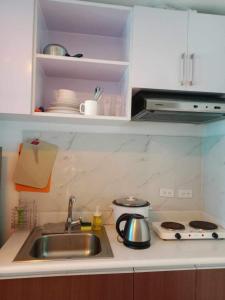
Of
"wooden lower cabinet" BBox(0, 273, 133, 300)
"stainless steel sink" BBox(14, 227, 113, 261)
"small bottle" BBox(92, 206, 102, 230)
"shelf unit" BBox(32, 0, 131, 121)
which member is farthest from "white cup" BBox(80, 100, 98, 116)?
"wooden lower cabinet" BBox(0, 273, 133, 300)

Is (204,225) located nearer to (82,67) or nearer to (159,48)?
(159,48)

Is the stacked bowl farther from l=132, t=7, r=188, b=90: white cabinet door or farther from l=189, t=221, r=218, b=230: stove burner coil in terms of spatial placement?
l=189, t=221, r=218, b=230: stove burner coil

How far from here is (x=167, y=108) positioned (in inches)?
53.3

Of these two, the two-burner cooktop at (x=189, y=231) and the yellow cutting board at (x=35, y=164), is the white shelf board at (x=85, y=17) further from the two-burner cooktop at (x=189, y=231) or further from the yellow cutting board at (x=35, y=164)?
the two-burner cooktop at (x=189, y=231)

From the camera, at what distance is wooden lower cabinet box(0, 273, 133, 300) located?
1123 mm

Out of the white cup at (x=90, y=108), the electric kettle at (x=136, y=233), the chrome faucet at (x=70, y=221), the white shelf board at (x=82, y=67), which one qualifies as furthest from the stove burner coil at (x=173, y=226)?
the white shelf board at (x=82, y=67)

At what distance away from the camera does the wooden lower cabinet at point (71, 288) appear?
3.68ft

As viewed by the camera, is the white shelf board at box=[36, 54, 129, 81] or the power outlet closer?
the white shelf board at box=[36, 54, 129, 81]

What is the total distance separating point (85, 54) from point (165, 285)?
1582mm

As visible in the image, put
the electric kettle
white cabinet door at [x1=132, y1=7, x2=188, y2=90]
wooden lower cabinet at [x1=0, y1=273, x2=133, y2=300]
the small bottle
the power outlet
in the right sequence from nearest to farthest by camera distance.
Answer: wooden lower cabinet at [x1=0, y1=273, x2=133, y2=300]
the electric kettle
white cabinet door at [x1=132, y1=7, x2=188, y2=90]
the small bottle
the power outlet

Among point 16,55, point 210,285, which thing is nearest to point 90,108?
point 16,55

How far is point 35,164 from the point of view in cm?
169

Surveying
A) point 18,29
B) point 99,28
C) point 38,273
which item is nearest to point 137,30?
point 99,28

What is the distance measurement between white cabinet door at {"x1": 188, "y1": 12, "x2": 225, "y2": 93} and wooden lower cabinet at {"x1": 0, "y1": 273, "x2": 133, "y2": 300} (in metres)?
1.20
